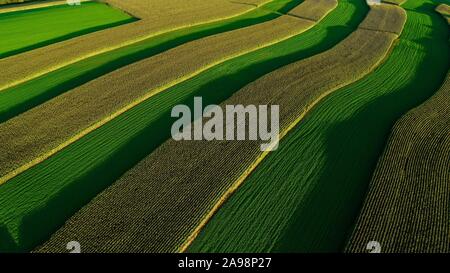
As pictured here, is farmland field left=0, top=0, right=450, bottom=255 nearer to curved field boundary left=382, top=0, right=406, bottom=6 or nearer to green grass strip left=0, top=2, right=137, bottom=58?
green grass strip left=0, top=2, right=137, bottom=58

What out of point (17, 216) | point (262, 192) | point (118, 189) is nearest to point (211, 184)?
point (262, 192)

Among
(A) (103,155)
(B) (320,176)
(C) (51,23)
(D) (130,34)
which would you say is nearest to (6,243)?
(A) (103,155)

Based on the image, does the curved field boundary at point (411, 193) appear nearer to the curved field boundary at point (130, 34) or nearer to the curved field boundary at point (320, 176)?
the curved field boundary at point (320, 176)

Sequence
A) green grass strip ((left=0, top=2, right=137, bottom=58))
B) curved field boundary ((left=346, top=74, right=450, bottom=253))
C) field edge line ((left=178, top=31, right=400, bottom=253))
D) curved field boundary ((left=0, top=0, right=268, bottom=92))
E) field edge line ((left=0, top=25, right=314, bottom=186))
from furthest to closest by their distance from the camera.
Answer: green grass strip ((left=0, top=2, right=137, bottom=58)), curved field boundary ((left=0, top=0, right=268, bottom=92)), field edge line ((left=0, top=25, right=314, bottom=186)), field edge line ((left=178, top=31, right=400, bottom=253)), curved field boundary ((left=346, top=74, right=450, bottom=253))

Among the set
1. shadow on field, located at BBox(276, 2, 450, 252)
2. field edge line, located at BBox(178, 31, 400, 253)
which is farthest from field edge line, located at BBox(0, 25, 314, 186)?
shadow on field, located at BBox(276, 2, 450, 252)

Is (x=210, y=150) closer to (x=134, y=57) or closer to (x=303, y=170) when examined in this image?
(x=303, y=170)

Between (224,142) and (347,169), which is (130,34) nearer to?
(224,142)
